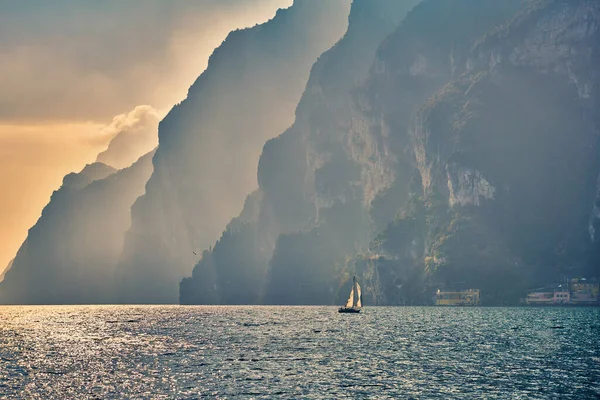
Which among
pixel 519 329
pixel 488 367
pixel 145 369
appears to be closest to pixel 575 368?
pixel 488 367

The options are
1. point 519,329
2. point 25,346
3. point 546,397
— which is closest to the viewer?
point 546,397

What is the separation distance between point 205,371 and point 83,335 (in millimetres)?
93569

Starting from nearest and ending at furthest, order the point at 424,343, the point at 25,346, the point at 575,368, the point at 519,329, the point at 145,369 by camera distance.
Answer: the point at 575,368
the point at 145,369
the point at 424,343
the point at 25,346
the point at 519,329

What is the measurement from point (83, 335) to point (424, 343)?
83.3 metres

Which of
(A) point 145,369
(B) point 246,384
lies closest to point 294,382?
(B) point 246,384

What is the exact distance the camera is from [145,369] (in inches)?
4437

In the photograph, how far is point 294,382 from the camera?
96938mm

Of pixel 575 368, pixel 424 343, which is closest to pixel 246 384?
pixel 575 368

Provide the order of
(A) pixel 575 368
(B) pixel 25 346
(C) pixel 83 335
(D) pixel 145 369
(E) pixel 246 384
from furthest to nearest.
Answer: (C) pixel 83 335 < (B) pixel 25 346 < (D) pixel 145 369 < (A) pixel 575 368 < (E) pixel 246 384

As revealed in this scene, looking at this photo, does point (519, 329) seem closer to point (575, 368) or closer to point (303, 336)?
point (303, 336)

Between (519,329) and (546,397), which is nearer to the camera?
(546,397)

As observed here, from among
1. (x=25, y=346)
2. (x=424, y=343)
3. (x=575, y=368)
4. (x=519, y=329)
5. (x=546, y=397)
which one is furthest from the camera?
(x=519, y=329)

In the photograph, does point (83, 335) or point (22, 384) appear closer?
point (22, 384)

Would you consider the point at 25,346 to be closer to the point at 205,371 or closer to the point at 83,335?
the point at 83,335
